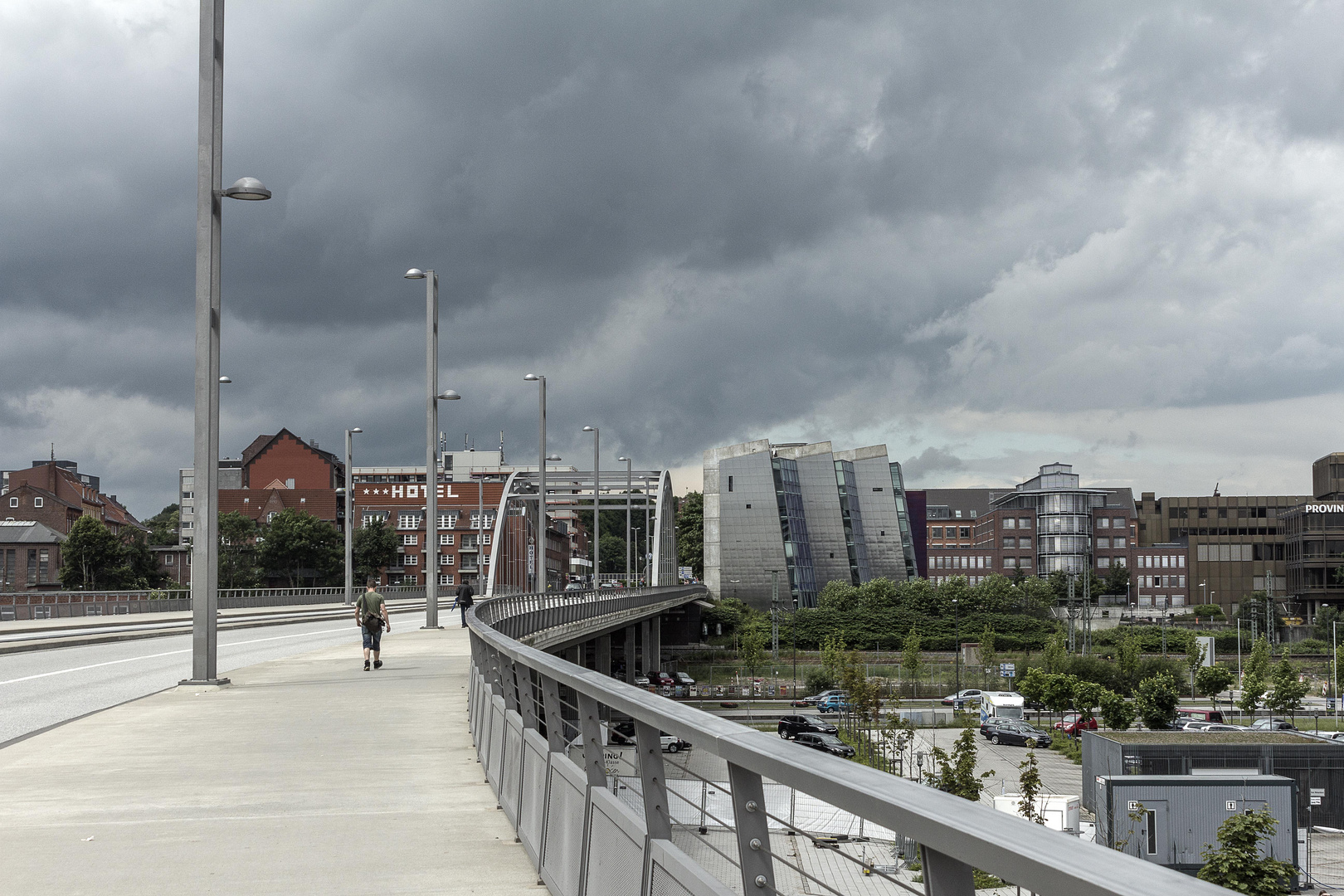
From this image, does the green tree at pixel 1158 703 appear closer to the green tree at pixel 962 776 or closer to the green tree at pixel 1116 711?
the green tree at pixel 1116 711

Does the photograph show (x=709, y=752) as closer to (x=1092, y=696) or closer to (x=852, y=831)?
(x=852, y=831)

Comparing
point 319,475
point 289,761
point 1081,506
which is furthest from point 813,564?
point 289,761

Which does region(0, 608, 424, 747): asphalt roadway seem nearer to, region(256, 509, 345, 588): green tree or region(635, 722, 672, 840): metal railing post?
region(635, 722, 672, 840): metal railing post

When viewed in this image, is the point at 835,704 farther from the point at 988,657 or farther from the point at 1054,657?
the point at 988,657

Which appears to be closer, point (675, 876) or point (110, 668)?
point (675, 876)

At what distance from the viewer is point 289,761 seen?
10891 mm

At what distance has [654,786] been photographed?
4.48 metres

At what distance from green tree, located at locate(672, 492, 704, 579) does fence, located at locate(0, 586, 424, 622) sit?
77515mm

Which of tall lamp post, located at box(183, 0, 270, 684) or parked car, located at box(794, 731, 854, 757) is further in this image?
parked car, located at box(794, 731, 854, 757)

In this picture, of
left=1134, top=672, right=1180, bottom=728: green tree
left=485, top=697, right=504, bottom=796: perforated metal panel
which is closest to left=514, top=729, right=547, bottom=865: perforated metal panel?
left=485, top=697, right=504, bottom=796: perforated metal panel

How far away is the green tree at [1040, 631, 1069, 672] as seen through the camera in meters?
85.8

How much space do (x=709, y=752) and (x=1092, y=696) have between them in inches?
2939

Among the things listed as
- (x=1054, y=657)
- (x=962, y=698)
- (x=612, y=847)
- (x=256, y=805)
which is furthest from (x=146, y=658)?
(x=1054, y=657)

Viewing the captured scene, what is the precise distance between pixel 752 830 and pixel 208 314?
17.3 m
